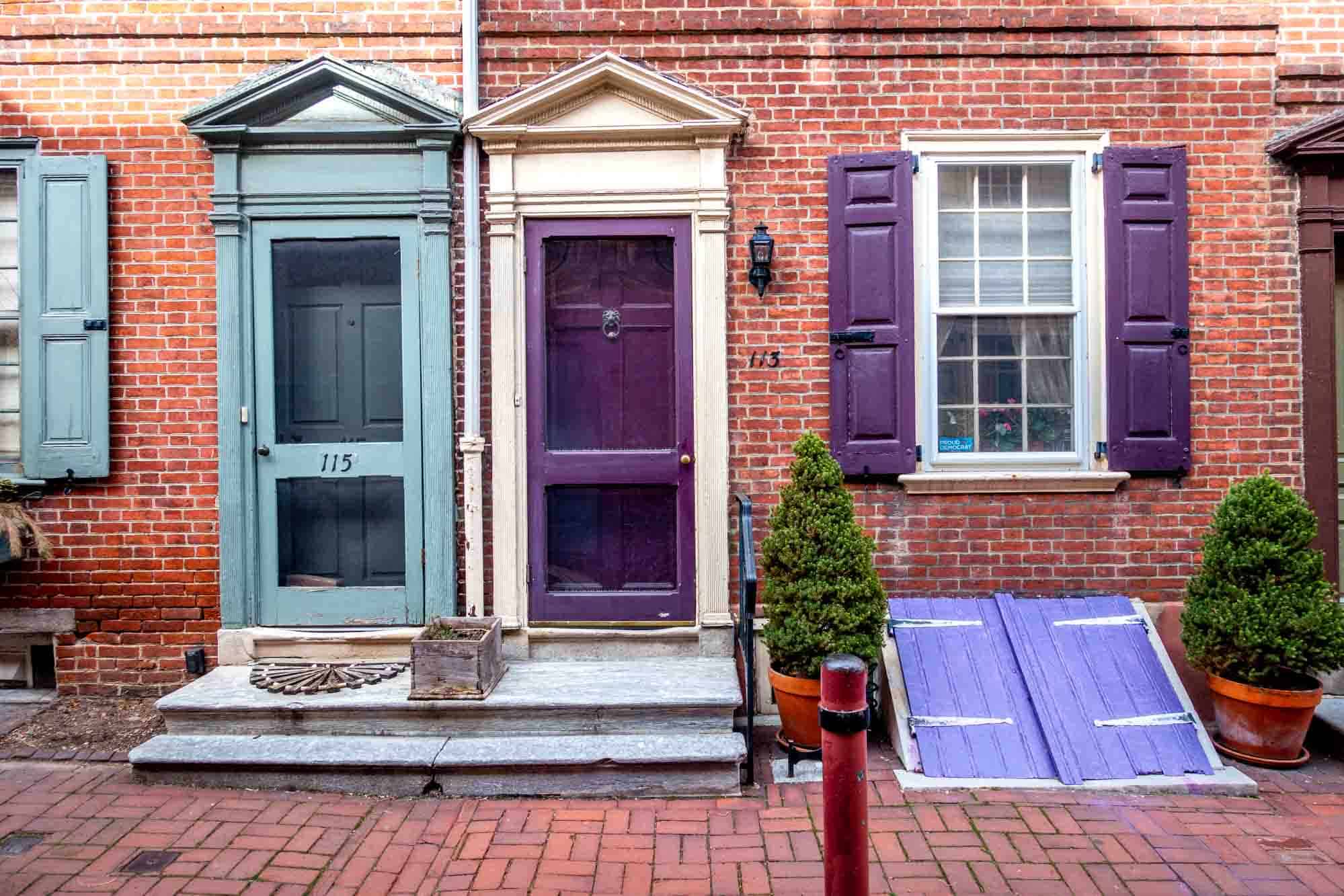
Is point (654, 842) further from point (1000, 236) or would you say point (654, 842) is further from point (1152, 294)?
point (1152, 294)

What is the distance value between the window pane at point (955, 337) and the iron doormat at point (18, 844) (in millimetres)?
4907

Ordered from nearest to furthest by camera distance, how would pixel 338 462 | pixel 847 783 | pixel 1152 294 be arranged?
pixel 847 783
pixel 1152 294
pixel 338 462

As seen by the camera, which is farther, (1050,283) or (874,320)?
(1050,283)

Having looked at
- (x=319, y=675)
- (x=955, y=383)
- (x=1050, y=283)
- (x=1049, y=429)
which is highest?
(x=1050, y=283)

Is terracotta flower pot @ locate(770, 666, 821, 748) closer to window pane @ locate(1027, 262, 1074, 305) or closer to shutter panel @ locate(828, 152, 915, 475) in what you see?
shutter panel @ locate(828, 152, 915, 475)

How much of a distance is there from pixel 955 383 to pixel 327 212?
376cm

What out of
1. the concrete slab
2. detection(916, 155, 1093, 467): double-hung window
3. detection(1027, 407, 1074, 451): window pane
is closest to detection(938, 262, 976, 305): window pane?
detection(916, 155, 1093, 467): double-hung window

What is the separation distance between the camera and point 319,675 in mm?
4492

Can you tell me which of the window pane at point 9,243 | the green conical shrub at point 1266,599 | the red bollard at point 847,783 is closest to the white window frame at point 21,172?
the window pane at point 9,243

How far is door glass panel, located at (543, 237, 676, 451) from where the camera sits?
492 cm

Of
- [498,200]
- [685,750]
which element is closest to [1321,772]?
[685,750]

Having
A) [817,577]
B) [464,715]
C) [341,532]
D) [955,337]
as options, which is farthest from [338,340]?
[955,337]

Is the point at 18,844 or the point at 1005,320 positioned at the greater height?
the point at 1005,320

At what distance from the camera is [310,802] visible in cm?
379
